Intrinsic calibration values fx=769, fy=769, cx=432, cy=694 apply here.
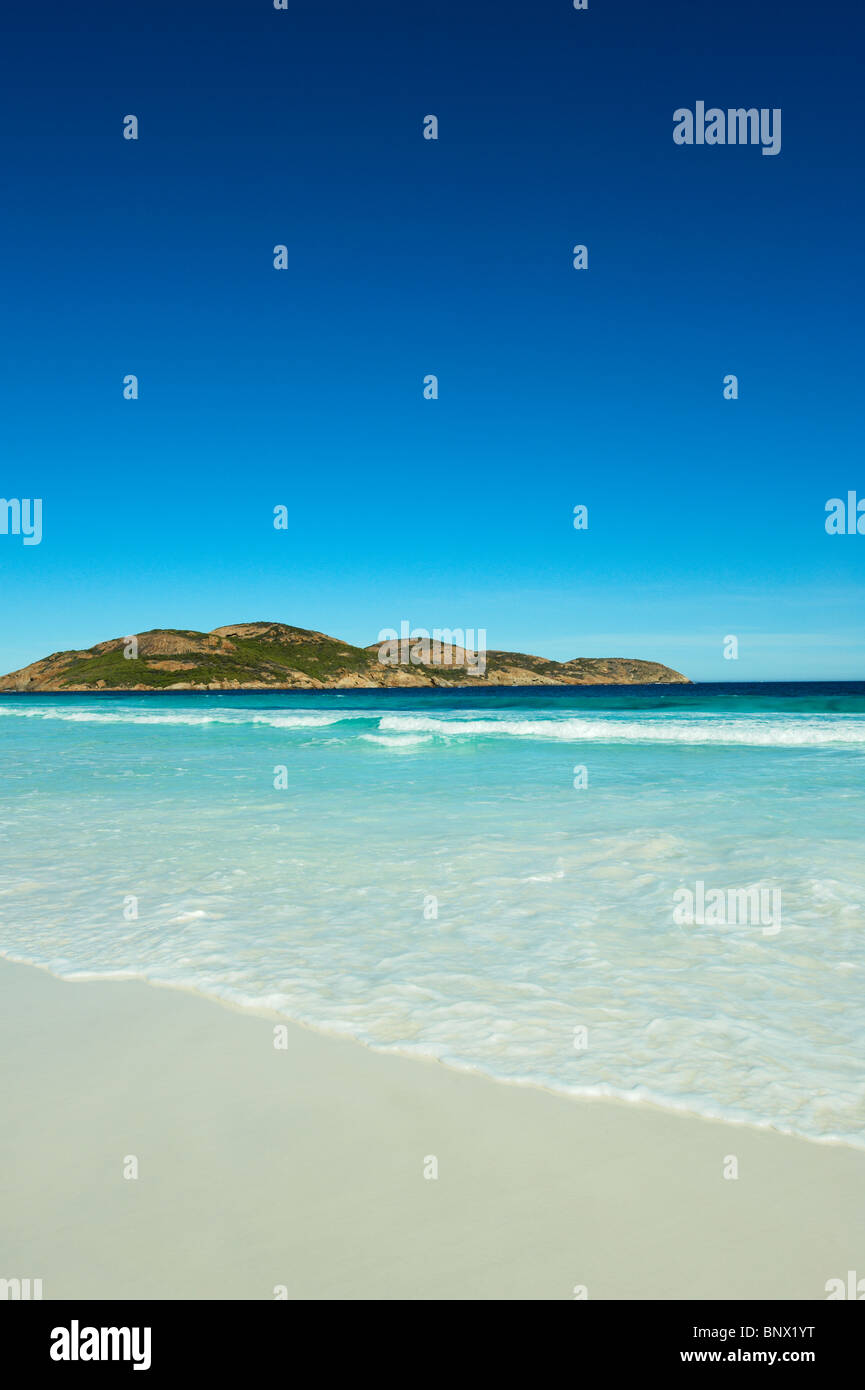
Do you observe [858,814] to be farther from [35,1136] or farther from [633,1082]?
[35,1136]

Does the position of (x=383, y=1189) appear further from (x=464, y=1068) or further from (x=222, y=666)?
(x=222, y=666)

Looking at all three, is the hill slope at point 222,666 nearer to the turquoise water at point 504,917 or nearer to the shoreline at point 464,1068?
the turquoise water at point 504,917

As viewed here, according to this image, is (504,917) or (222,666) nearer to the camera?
(504,917)

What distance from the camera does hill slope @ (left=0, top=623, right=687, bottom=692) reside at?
141 meters

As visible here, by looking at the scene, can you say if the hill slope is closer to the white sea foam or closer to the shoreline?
the white sea foam

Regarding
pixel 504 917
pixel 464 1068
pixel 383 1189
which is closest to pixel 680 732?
pixel 504 917

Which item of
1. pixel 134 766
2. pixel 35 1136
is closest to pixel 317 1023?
pixel 35 1136

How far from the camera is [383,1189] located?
2932mm

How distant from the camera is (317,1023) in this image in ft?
14.5

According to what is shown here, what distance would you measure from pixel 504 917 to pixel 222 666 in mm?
144898

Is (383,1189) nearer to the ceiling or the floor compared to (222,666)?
nearer to the floor

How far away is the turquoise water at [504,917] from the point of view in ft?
13.2

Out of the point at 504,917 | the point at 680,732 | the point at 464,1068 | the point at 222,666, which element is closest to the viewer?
the point at 464,1068
